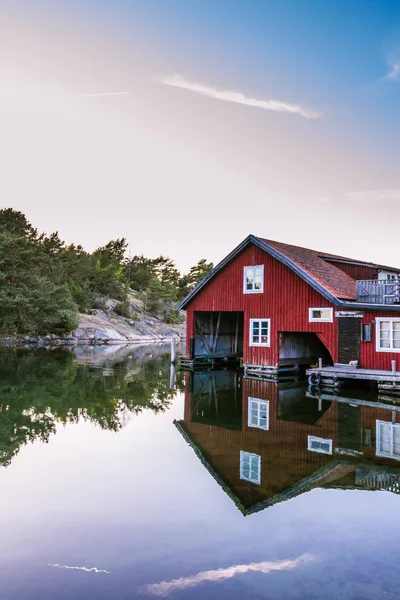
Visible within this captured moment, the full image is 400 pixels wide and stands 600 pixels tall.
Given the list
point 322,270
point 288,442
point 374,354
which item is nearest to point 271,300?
point 322,270

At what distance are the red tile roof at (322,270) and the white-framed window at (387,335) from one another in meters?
2.15

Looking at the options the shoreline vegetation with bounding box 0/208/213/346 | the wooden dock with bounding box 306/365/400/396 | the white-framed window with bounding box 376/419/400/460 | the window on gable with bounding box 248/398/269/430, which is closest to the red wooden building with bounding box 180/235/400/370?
the wooden dock with bounding box 306/365/400/396

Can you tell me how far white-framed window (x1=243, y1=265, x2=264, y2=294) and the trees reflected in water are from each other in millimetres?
6201

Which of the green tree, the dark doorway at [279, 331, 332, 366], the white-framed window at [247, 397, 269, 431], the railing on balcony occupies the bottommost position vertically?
the white-framed window at [247, 397, 269, 431]

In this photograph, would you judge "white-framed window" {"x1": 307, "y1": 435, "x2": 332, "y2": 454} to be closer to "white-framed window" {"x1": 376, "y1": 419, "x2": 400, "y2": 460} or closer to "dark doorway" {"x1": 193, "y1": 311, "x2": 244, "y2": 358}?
"white-framed window" {"x1": 376, "y1": 419, "x2": 400, "y2": 460}

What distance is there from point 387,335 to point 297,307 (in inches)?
185

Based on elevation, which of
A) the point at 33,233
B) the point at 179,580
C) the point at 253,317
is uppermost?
the point at 33,233

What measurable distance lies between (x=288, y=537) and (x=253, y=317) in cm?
1926

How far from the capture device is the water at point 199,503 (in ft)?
18.5

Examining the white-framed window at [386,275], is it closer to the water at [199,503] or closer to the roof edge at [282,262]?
the roof edge at [282,262]

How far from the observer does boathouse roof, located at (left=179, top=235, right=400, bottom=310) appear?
72.8 feet

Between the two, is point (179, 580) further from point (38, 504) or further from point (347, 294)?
point (347, 294)

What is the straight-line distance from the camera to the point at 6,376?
917 inches

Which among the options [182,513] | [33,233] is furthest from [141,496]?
[33,233]
